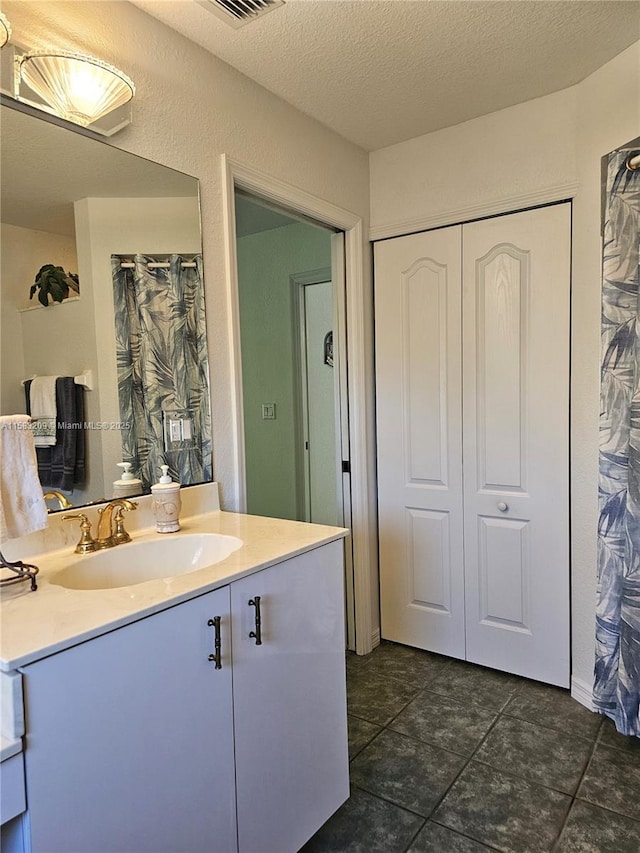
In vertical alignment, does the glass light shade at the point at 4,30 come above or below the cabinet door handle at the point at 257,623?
above

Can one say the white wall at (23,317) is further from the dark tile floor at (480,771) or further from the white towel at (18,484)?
the dark tile floor at (480,771)

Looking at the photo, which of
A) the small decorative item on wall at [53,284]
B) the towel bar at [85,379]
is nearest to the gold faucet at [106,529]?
the towel bar at [85,379]

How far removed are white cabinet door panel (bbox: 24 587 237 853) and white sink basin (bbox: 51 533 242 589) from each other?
1.16 feet

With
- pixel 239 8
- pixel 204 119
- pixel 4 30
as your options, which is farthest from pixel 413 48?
pixel 4 30

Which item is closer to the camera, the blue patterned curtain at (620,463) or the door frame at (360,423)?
the blue patterned curtain at (620,463)

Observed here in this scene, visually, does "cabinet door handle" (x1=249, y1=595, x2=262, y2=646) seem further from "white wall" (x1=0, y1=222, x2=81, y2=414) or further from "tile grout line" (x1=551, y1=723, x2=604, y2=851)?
"tile grout line" (x1=551, y1=723, x2=604, y2=851)

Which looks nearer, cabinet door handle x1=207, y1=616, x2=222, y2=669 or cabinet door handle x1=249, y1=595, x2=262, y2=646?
cabinet door handle x1=207, y1=616, x2=222, y2=669

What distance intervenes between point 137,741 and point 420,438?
1.85 metres

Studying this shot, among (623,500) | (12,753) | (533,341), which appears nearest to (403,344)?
(533,341)

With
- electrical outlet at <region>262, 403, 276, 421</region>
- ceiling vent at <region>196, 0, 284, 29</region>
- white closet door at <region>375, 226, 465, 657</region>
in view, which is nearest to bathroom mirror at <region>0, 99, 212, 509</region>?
ceiling vent at <region>196, 0, 284, 29</region>

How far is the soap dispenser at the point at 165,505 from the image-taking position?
158 centimetres

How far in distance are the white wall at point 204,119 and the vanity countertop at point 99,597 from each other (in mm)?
517

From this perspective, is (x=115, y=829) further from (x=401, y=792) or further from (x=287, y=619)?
(x=401, y=792)

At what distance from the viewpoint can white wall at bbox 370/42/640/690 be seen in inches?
79.0
